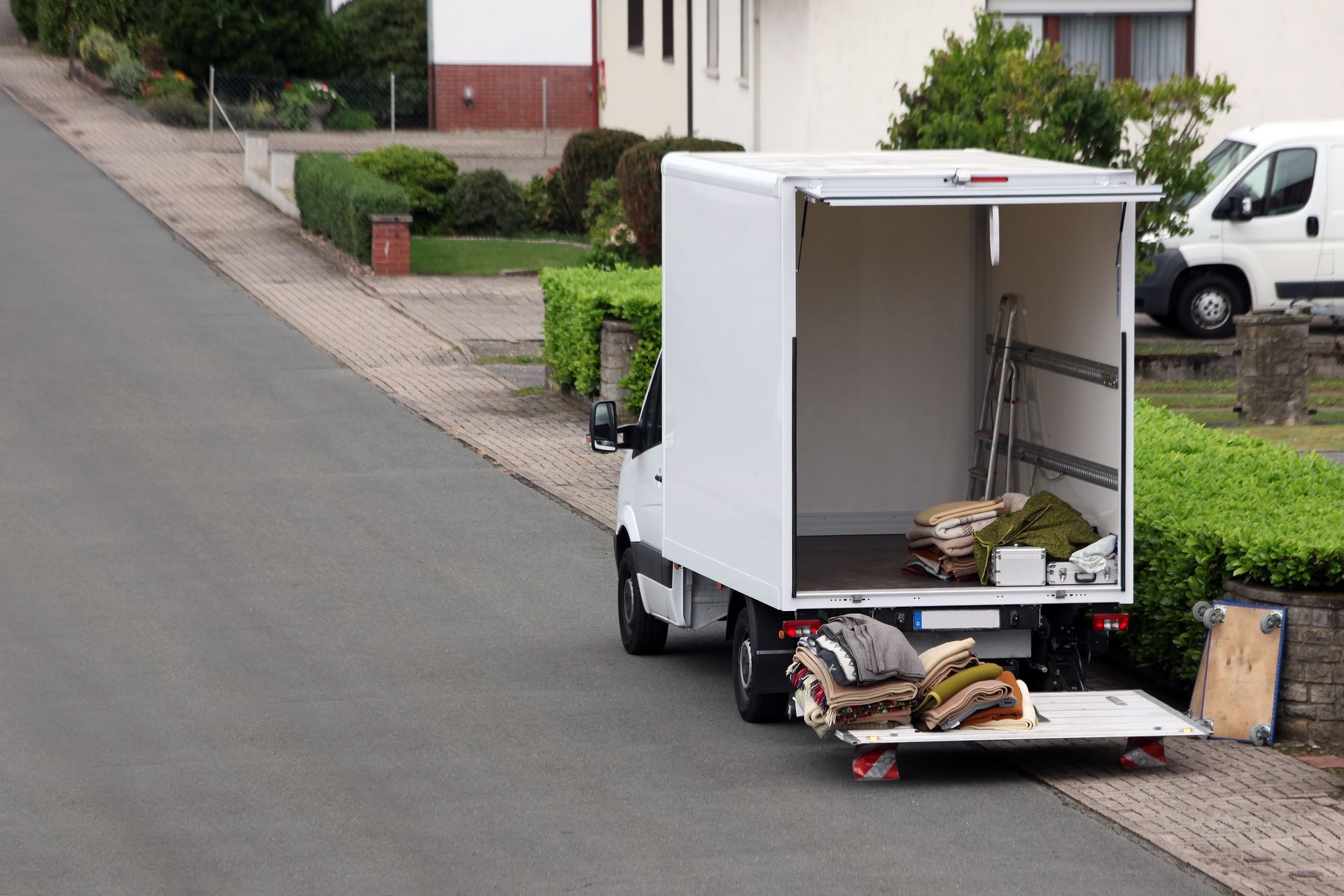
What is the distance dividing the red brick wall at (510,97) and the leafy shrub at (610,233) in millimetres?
17909

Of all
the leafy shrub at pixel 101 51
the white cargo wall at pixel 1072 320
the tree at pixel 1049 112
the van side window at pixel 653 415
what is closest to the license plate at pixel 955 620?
the white cargo wall at pixel 1072 320

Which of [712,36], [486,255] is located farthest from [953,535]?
[712,36]

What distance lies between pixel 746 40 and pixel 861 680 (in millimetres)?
22736

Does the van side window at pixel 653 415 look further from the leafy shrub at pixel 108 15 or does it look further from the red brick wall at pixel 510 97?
the leafy shrub at pixel 108 15

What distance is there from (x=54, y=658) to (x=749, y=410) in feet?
14.1

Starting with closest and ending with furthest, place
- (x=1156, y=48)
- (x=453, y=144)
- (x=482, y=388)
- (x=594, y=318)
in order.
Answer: (x=594, y=318) < (x=482, y=388) < (x=1156, y=48) < (x=453, y=144)

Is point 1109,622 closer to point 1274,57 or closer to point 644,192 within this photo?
point 644,192

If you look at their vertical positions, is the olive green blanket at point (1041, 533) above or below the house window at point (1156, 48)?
below

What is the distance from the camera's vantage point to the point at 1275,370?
16906 millimetres

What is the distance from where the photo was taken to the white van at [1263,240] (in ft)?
71.2

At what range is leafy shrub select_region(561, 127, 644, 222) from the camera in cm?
3097

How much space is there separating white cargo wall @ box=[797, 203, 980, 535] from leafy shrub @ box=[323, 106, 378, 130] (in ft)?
115

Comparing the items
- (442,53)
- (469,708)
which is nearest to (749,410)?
(469,708)

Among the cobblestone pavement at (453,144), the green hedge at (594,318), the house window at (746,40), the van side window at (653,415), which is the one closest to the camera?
the van side window at (653,415)
